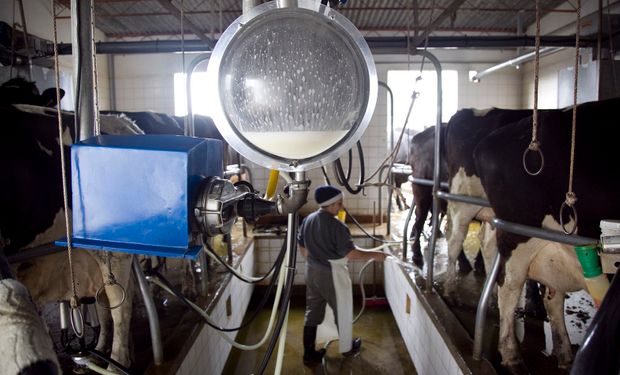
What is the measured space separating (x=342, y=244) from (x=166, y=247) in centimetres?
265

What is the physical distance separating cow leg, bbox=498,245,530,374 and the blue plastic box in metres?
1.93

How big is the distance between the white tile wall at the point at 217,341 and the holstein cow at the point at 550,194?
182cm

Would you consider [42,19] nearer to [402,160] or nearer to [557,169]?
[402,160]

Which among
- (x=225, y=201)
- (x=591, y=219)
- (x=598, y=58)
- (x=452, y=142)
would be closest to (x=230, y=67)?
(x=225, y=201)

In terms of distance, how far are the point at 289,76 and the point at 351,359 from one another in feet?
11.0

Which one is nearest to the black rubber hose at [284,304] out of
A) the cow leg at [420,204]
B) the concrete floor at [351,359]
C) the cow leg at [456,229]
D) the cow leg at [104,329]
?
the cow leg at [104,329]

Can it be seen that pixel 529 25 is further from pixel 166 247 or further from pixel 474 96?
pixel 166 247

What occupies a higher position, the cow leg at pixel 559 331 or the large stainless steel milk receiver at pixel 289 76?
the large stainless steel milk receiver at pixel 289 76

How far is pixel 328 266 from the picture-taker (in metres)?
3.55

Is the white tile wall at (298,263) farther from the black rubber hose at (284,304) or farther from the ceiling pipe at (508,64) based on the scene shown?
the ceiling pipe at (508,64)

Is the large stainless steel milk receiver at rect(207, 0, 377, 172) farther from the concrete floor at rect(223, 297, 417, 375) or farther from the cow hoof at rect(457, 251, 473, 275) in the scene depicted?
the cow hoof at rect(457, 251, 473, 275)

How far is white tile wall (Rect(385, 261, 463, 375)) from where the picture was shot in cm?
254

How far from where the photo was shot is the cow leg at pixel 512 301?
2.22m

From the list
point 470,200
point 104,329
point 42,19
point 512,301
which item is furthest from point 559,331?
point 42,19
